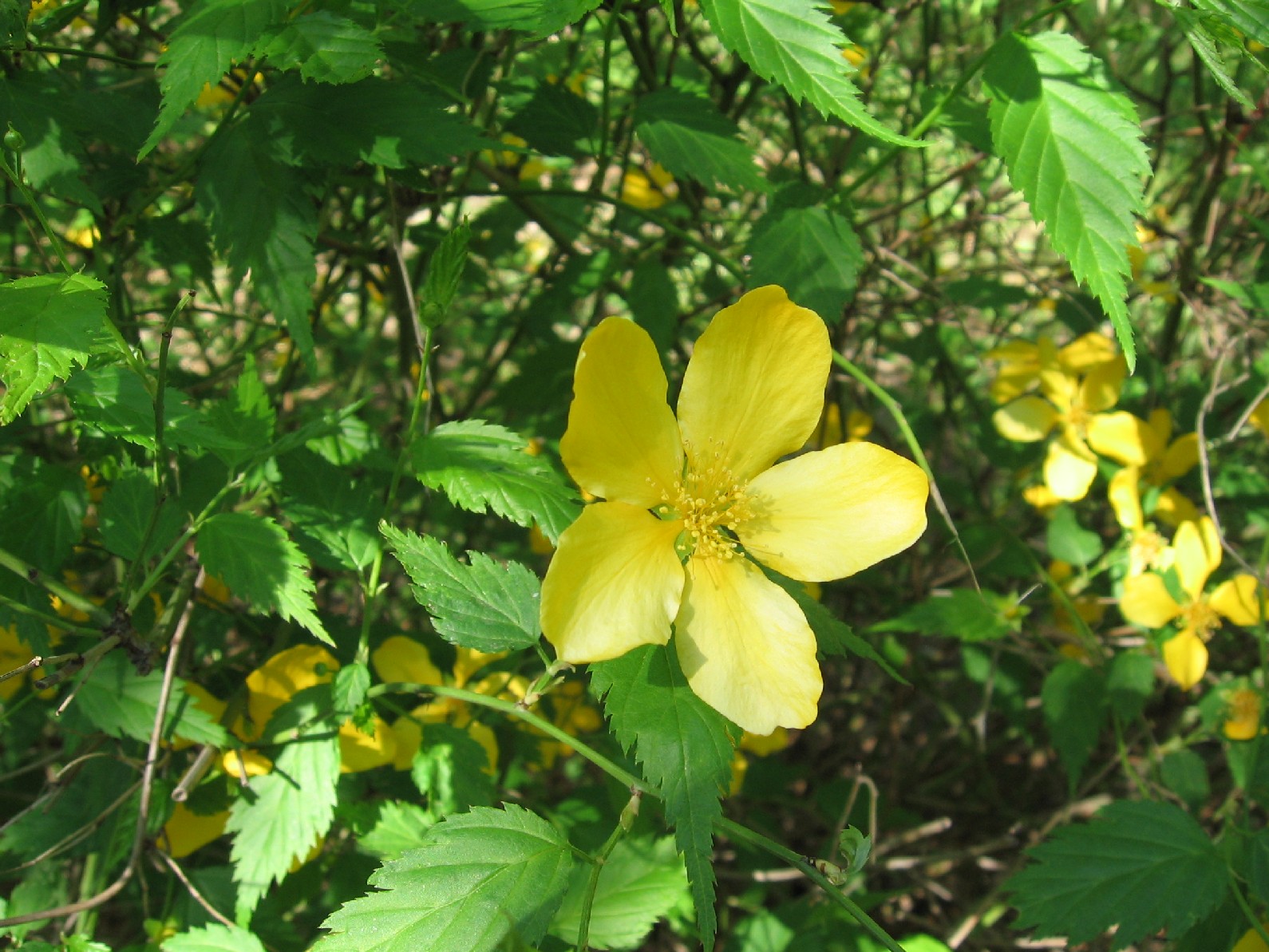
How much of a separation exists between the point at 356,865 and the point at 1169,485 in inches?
75.3

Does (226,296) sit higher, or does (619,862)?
(226,296)

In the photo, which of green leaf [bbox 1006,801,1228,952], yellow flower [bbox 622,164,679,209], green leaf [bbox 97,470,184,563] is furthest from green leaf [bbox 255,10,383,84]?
green leaf [bbox 1006,801,1228,952]

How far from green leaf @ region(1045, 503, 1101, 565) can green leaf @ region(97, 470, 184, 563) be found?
1.83 metres

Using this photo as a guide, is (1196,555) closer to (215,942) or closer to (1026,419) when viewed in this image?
(1026,419)

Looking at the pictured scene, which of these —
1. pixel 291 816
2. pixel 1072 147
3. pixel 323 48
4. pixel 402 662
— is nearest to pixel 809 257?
pixel 1072 147

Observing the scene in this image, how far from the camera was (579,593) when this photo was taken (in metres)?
0.95

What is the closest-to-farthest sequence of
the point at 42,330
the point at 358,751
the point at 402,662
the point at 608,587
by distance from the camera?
the point at 42,330
the point at 608,587
the point at 358,751
the point at 402,662

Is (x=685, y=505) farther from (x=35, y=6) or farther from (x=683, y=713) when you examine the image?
(x=35, y=6)

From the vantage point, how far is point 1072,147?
130 cm

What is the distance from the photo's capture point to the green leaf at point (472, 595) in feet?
3.51

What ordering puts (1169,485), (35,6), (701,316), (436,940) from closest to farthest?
(436,940)
(35,6)
(1169,485)
(701,316)

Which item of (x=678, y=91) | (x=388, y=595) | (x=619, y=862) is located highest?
(x=678, y=91)

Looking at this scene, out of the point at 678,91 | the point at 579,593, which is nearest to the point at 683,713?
the point at 579,593

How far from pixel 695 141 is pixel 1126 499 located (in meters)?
1.25
